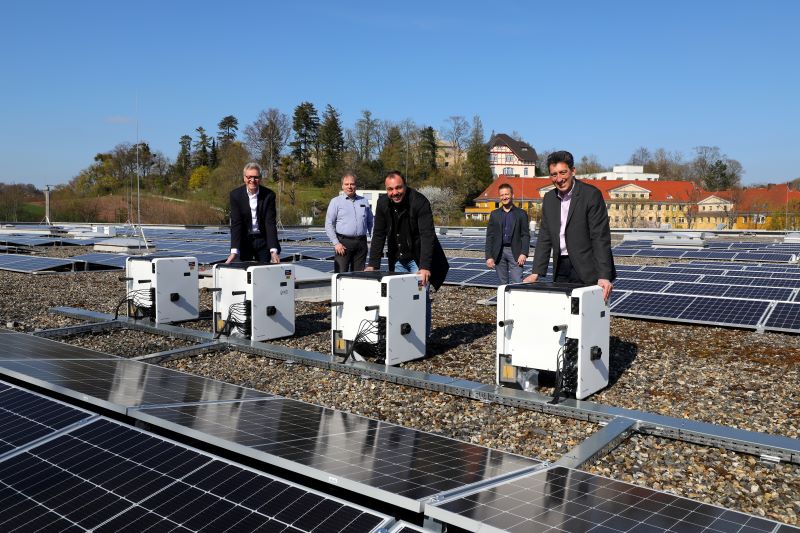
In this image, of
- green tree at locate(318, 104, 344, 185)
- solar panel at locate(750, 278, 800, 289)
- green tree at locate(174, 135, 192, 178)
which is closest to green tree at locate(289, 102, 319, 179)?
green tree at locate(318, 104, 344, 185)

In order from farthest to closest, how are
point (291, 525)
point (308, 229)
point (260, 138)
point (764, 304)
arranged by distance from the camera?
point (260, 138) → point (308, 229) → point (764, 304) → point (291, 525)

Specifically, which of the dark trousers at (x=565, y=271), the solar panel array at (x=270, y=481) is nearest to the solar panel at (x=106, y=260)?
the dark trousers at (x=565, y=271)

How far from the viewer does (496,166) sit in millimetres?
119562

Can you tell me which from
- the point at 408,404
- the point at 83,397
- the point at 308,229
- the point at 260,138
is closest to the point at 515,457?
the point at 83,397

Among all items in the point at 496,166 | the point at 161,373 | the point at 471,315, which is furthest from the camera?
the point at 496,166

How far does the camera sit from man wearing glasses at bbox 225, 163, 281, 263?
946 centimetres

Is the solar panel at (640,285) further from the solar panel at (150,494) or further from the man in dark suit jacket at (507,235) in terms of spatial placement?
the solar panel at (150,494)

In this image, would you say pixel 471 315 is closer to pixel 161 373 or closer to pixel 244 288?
pixel 244 288

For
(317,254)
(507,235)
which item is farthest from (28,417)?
(317,254)

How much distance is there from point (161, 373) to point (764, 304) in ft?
32.1

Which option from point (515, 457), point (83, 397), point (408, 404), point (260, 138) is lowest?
point (408, 404)

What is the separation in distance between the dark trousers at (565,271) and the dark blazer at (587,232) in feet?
0.34

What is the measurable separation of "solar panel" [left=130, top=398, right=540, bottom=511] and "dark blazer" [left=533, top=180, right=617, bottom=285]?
349cm

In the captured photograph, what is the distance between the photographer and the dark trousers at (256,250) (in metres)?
9.85
